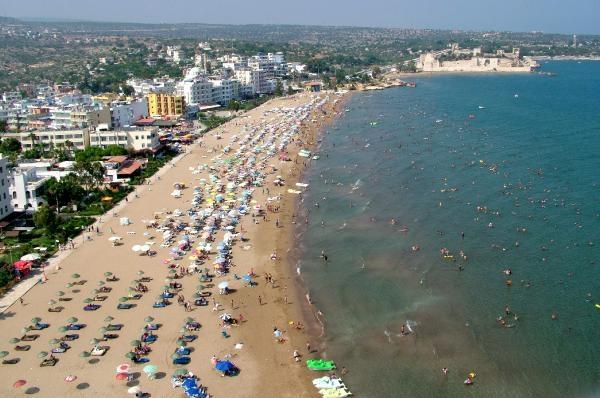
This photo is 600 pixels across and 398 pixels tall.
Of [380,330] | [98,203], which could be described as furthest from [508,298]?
[98,203]

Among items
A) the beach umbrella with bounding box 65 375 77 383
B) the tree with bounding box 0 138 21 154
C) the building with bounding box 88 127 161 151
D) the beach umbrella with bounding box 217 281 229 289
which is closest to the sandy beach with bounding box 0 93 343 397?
the beach umbrella with bounding box 65 375 77 383

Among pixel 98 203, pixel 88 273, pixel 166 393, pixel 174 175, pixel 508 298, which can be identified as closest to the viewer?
pixel 166 393

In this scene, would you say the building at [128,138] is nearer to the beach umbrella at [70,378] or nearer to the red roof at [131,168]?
the red roof at [131,168]

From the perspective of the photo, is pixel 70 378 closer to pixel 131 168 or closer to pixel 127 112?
pixel 131 168

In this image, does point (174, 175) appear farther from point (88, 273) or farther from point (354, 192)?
point (88, 273)

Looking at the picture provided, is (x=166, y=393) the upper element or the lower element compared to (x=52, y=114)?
lower

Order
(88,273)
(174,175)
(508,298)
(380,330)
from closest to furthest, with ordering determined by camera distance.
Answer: (380,330) → (508,298) → (88,273) → (174,175)

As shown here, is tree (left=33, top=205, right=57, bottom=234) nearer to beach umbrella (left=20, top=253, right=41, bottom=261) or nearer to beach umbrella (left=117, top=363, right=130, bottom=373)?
beach umbrella (left=20, top=253, right=41, bottom=261)
